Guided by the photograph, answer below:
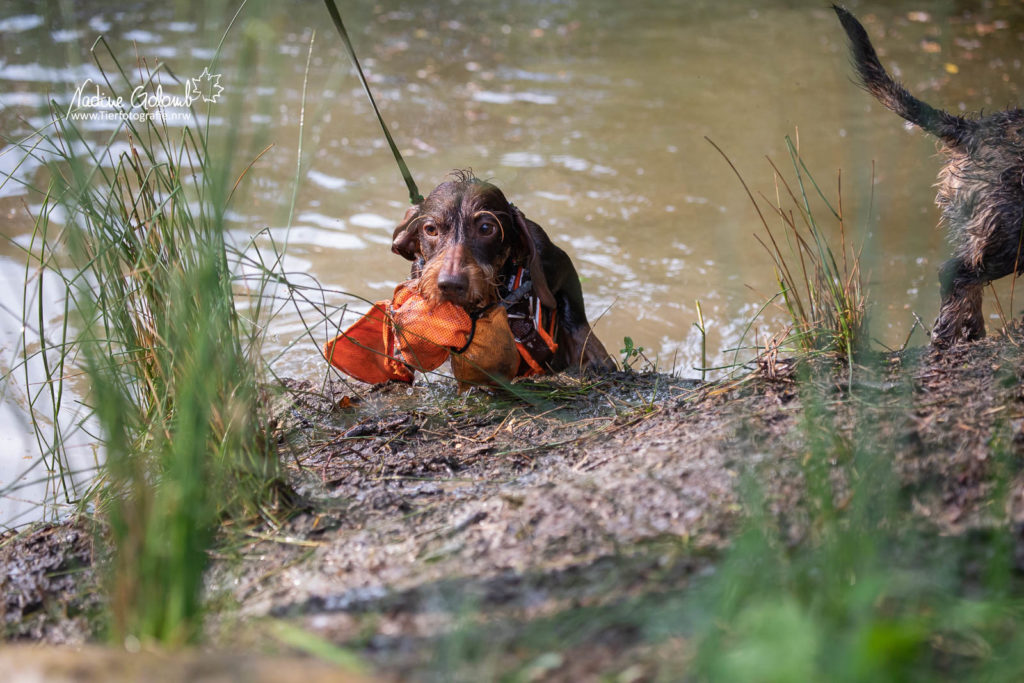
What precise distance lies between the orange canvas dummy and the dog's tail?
2.17 meters

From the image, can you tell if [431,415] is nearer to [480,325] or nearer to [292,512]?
[480,325]

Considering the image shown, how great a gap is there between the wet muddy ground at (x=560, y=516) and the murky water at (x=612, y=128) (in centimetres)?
99

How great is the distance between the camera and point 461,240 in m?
3.99

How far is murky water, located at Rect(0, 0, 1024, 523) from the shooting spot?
584 cm

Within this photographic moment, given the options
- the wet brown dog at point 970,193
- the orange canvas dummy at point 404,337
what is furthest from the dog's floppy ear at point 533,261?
the wet brown dog at point 970,193

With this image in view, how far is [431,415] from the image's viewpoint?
11.8 feet

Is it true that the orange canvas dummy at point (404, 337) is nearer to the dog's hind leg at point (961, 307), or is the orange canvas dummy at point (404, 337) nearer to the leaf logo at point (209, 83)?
the leaf logo at point (209, 83)

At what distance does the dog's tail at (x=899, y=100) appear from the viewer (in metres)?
3.93

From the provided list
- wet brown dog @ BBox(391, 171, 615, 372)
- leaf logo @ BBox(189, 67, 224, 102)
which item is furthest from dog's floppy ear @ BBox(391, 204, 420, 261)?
leaf logo @ BBox(189, 67, 224, 102)

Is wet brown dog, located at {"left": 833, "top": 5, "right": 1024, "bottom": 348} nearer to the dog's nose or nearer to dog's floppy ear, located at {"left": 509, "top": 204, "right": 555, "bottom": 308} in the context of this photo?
dog's floppy ear, located at {"left": 509, "top": 204, "right": 555, "bottom": 308}

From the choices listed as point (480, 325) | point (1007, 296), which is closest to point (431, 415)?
point (480, 325)

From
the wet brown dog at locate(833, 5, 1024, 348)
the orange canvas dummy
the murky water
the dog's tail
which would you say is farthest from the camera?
the murky water

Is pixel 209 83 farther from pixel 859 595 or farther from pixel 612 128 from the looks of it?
pixel 612 128

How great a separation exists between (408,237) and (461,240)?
392 millimetres
